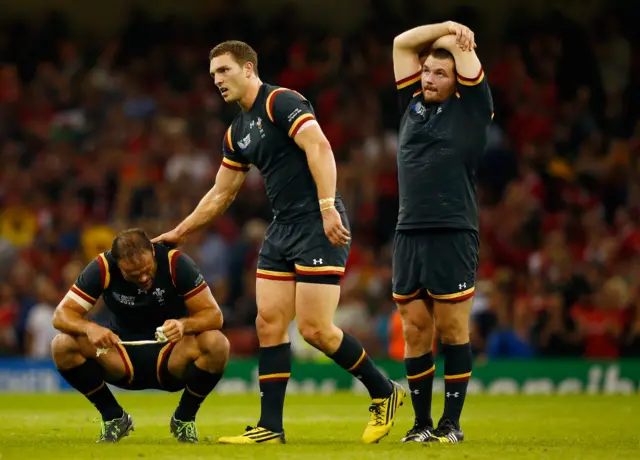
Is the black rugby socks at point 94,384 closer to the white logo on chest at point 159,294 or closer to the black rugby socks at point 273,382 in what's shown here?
the white logo on chest at point 159,294

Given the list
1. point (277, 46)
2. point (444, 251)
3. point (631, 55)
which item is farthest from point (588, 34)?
point (444, 251)

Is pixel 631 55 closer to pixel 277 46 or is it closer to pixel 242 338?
pixel 277 46

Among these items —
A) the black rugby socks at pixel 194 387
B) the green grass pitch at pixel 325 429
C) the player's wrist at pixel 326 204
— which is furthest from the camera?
the black rugby socks at pixel 194 387

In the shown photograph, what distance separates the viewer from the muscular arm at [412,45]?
834cm

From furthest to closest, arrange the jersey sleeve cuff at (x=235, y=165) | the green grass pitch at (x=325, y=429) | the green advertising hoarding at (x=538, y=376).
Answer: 1. the green advertising hoarding at (x=538, y=376)
2. the jersey sleeve cuff at (x=235, y=165)
3. the green grass pitch at (x=325, y=429)

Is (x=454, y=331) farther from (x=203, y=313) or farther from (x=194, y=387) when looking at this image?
A: (x=194, y=387)

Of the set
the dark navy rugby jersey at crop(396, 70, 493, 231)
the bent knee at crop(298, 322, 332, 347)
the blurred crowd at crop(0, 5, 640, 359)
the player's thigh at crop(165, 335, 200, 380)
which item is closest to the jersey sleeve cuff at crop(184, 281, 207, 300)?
the player's thigh at crop(165, 335, 200, 380)

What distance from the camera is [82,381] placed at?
8695mm

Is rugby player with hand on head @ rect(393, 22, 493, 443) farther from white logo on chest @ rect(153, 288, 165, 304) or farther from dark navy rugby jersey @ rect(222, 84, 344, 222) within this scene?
white logo on chest @ rect(153, 288, 165, 304)

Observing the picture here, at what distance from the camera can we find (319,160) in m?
8.23

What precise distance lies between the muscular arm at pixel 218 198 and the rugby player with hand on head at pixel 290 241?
1.28 feet

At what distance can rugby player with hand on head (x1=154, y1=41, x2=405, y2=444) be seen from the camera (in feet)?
27.1

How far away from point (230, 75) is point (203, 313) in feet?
5.21

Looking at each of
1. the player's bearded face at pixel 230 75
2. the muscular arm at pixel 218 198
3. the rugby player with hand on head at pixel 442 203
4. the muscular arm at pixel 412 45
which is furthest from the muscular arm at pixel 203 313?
the muscular arm at pixel 412 45
